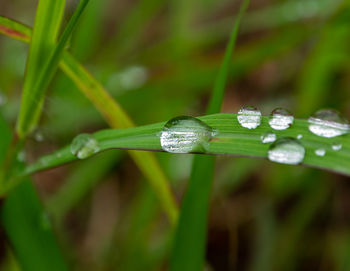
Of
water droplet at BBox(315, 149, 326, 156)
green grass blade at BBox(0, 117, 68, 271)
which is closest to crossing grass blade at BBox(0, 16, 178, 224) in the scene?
green grass blade at BBox(0, 117, 68, 271)

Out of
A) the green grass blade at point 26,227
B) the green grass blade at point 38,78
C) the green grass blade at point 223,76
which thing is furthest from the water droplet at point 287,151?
the green grass blade at point 26,227

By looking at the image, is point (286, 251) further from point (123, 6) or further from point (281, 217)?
point (123, 6)

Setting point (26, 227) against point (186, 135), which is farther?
point (26, 227)

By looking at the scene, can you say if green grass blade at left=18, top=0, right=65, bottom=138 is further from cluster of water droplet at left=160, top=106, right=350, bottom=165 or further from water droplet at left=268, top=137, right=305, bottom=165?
water droplet at left=268, top=137, right=305, bottom=165

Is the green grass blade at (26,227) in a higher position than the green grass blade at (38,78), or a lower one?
lower

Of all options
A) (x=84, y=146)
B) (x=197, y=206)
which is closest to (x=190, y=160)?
(x=197, y=206)

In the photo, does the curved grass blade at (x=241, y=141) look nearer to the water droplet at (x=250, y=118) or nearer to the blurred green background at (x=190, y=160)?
the water droplet at (x=250, y=118)

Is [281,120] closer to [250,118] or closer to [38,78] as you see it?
[250,118]
